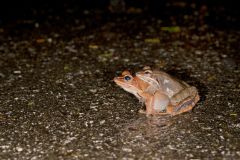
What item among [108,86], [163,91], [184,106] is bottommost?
[108,86]

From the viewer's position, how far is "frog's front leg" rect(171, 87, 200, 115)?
3.73 m

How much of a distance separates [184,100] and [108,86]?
119 cm

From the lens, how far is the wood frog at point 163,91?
12.3ft

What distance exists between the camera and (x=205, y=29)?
7145 millimetres

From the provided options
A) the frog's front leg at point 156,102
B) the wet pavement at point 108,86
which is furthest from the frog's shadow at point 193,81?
the frog's front leg at point 156,102

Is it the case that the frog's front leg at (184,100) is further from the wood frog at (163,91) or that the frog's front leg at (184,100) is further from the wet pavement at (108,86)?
the wet pavement at (108,86)

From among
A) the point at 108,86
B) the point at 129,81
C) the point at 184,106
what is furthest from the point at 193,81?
the point at 129,81

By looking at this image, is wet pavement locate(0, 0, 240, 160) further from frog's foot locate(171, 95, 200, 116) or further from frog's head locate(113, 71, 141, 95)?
frog's head locate(113, 71, 141, 95)

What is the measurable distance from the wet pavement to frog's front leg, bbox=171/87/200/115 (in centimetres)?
12

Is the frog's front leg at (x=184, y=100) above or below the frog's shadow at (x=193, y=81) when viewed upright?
above

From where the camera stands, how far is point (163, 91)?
3.77 metres

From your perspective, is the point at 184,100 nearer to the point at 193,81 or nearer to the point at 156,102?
the point at 156,102

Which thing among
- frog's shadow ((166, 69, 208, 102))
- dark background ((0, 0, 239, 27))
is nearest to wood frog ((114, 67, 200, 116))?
frog's shadow ((166, 69, 208, 102))

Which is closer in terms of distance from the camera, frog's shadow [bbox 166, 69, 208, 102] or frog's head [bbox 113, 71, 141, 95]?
frog's head [bbox 113, 71, 141, 95]
